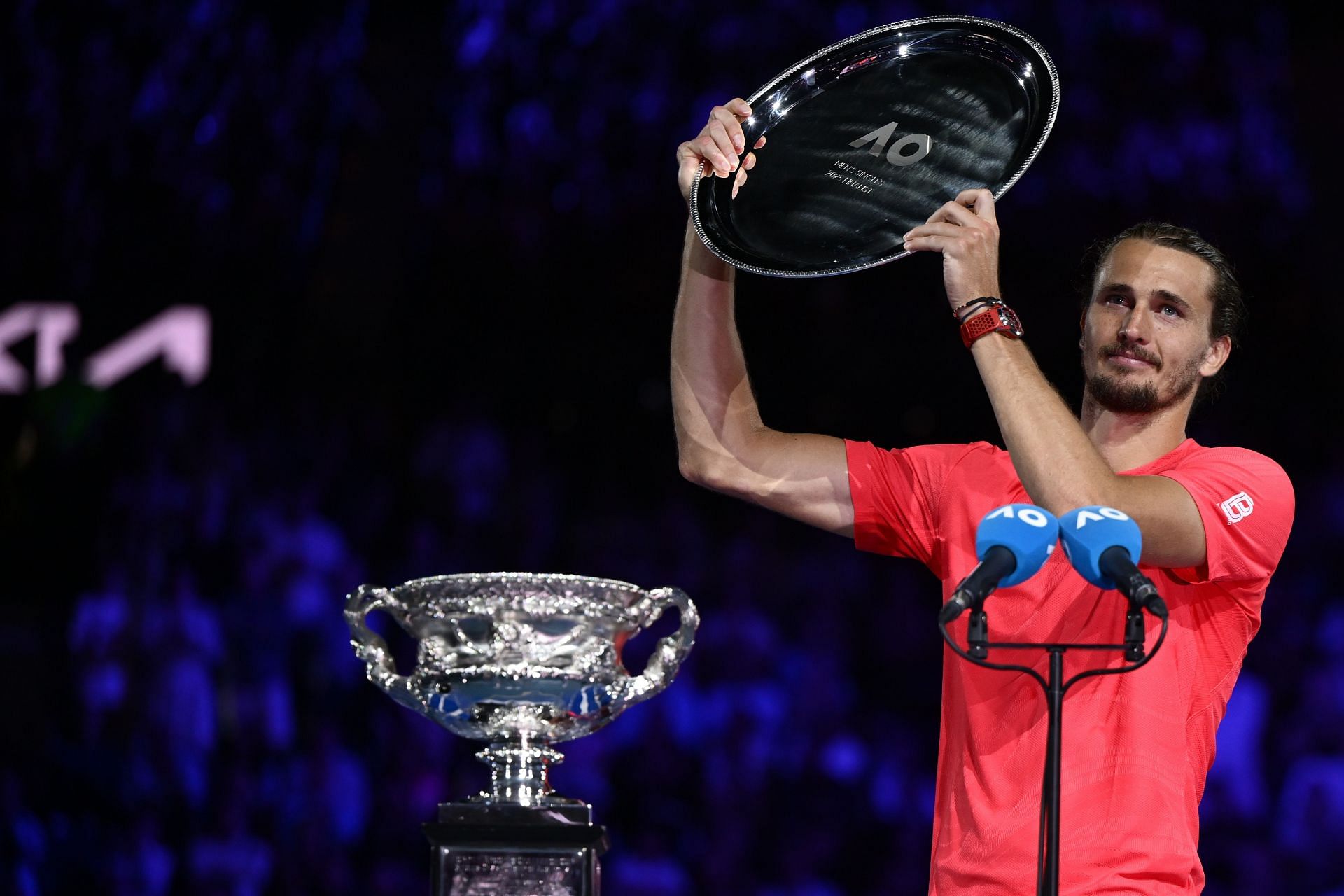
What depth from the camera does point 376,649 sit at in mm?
1598

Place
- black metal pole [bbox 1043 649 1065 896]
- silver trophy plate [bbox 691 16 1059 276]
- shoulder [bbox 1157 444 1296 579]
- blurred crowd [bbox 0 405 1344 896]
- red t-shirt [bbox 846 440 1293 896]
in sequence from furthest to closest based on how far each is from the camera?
blurred crowd [bbox 0 405 1344 896], silver trophy plate [bbox 691 16 1059 276], shoulder [bbox 1157 444 1296 579], red t-shirt [bbox 846 440 1293 896], black metal pole [bbox 1043 649 1065 896]

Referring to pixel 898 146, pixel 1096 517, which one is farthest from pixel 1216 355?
pixel 1096 517

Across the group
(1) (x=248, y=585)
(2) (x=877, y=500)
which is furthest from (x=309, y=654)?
(2) (x=877, y=500)

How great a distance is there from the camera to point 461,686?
5.10ft

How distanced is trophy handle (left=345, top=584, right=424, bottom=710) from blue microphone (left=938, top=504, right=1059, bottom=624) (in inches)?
22.2

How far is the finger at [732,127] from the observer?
1.91m

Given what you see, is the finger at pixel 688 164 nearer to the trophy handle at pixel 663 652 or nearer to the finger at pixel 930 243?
the finger at pixel 930 243

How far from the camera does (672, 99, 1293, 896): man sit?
1.63 meters

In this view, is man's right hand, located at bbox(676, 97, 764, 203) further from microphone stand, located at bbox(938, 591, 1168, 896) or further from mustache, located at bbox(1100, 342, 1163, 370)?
microphone stand, located at bbox(938, 591, 1168, 896)

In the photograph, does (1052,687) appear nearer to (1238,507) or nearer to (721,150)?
(1238,507)

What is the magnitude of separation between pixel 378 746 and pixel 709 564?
0.80 metres

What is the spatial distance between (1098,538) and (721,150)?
2.60ft

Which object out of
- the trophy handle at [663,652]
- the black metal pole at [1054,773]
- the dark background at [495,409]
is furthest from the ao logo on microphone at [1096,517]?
the dark background at [495,409]

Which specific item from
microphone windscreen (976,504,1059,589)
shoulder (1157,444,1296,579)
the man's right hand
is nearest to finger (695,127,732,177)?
the man's right hand
